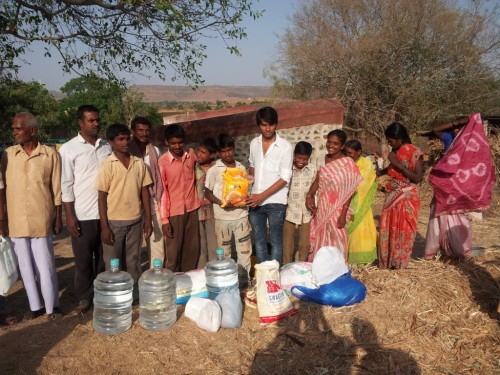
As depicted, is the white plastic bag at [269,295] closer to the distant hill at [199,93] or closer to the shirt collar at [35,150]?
the shirt collar at [35,150]

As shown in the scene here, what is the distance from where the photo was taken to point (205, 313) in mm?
3568

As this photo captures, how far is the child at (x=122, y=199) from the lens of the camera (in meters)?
3.96

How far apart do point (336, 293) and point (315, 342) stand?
668 millimetres

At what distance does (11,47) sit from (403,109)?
38.7ft

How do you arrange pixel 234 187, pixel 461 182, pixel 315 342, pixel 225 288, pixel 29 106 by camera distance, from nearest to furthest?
pixel 315 342, pixel 225 288, pixel 234 187, pixel 461 182, pixel 29 106

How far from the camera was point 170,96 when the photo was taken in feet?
404

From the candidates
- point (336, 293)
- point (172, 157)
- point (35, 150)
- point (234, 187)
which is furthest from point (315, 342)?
point (35, 150)

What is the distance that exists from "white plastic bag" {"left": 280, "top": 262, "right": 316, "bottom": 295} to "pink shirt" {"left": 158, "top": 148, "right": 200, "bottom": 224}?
4.31ft

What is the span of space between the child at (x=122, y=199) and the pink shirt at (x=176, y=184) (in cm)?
25

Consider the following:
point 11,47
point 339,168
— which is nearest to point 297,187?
point 339,168

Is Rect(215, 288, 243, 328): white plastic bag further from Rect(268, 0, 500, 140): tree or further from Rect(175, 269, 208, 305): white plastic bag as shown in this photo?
Rect(268, 0, 500, 140): tree

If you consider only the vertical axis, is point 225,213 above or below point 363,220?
above

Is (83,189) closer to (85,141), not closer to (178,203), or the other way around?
(85,141)

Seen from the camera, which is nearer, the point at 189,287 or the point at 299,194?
the point at 189,287
